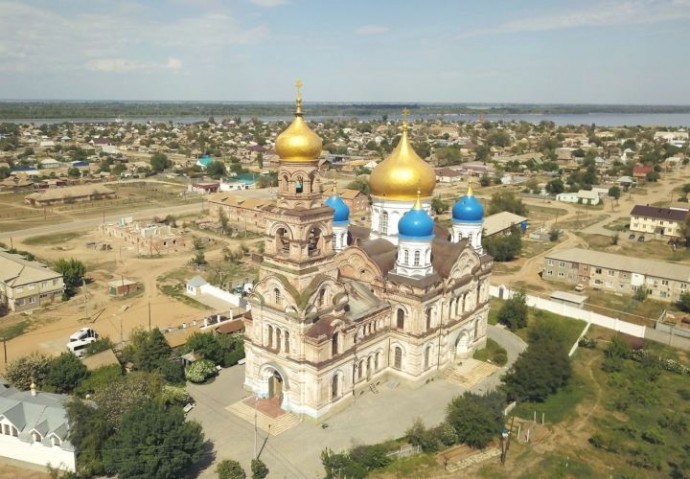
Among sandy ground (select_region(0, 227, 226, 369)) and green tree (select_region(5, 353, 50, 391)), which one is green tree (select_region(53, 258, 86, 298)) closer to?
sandy ground (select_region(0, 227, 226, 369))

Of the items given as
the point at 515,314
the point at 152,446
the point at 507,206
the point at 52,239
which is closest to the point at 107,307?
the point at 152,446

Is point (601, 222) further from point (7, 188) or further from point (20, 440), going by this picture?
point (7, 188)

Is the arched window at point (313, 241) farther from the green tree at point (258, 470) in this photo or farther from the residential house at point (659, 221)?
the residential house at point (659, 221)

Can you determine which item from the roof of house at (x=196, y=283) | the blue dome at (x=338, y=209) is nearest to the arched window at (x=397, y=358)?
the blue dome at (x=338, y=209)

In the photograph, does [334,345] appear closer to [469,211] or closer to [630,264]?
[469,211]

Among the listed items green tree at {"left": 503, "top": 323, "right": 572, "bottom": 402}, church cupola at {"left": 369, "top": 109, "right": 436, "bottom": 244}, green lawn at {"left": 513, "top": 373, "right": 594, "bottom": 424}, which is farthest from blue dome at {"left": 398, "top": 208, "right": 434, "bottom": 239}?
green lawn at {"left": 513, "top": 373, "right": 594, "bottom": 424}

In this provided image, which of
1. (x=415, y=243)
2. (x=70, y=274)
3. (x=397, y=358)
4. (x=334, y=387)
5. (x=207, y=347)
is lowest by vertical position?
(x=397, y=358)
